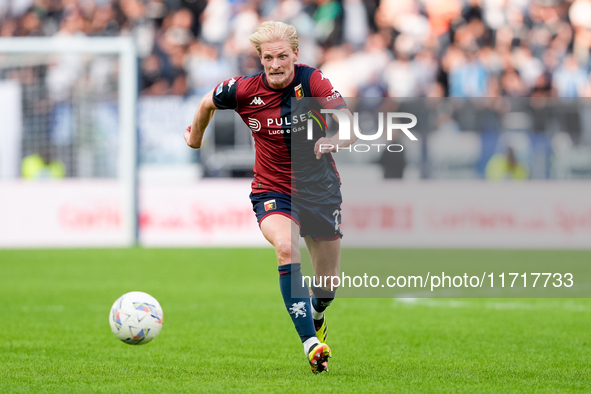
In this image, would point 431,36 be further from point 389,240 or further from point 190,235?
point 190,235

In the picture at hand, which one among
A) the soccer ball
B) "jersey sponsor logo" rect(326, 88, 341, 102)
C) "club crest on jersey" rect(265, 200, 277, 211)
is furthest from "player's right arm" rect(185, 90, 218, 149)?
the soccer ball

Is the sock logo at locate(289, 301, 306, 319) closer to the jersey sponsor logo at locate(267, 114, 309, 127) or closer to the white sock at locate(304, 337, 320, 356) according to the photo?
the white sock at locate(304, 337, 320, 356)

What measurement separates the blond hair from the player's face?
26 mm

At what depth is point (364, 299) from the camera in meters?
10.9

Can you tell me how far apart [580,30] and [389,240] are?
7.01 meters

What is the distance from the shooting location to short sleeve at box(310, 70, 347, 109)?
18.9ft

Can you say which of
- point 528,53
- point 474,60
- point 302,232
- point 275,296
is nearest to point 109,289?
point 275,296

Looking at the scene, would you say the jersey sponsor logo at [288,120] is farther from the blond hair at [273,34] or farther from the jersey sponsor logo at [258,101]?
the blond hair at [273,34]

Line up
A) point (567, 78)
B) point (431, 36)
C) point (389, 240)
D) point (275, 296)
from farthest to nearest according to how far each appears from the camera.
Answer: point (431, 36) → point (567, 78) → point (389, 240) → point (275, 296)

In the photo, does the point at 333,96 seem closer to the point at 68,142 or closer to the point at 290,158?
the point at 290,158

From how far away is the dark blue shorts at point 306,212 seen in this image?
604 centimetres

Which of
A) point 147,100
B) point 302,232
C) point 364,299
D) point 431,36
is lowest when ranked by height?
point 364,299

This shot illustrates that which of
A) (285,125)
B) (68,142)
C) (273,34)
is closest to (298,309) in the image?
(285,125)

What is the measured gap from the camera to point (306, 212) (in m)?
6.11
